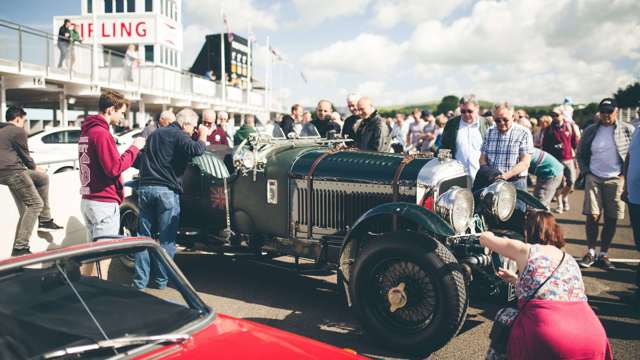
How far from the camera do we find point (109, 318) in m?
2.33

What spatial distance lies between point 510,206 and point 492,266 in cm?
76

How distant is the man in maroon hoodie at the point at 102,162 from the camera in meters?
4.79

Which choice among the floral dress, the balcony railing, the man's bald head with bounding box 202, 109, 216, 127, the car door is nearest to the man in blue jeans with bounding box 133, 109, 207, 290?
the man's bald head with bounding box 202, 109, 216, 127

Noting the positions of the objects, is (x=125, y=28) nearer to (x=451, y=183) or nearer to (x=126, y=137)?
(x=126, y=137)

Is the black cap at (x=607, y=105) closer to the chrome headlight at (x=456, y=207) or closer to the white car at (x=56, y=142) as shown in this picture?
the chrome headlight at (x=456, y=207)

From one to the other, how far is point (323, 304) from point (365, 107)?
2596 millimetres

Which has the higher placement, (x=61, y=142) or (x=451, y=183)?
(x=61, y=142)

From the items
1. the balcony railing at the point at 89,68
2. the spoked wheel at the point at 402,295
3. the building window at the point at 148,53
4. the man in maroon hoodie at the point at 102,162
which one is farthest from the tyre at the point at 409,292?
the building window at the point at 148,53

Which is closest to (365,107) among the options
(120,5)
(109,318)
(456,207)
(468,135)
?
(468,135)

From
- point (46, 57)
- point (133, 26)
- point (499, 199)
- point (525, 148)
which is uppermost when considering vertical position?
point (133, 26)

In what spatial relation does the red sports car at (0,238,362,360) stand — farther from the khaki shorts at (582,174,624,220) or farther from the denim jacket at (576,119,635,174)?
the denim jacket at (576,119,635,174)

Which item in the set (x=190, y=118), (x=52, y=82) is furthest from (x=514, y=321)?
(x=52, y=82)

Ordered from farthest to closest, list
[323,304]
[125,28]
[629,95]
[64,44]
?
[629,95] < [125,28] < [64,44] < [323,304]

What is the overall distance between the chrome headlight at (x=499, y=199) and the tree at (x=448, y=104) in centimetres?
2571
